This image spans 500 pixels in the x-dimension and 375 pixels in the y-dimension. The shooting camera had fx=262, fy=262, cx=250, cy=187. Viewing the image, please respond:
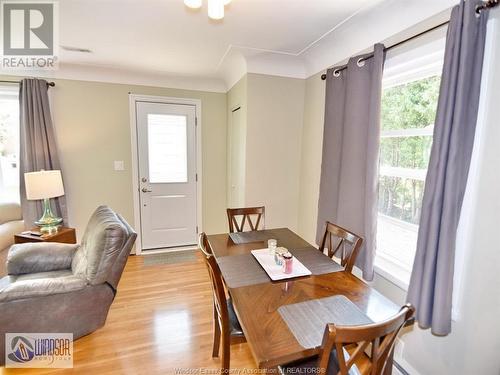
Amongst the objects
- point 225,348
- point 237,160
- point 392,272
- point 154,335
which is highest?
point 237,160

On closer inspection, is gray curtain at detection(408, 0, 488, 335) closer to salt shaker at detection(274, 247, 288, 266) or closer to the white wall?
the white wall

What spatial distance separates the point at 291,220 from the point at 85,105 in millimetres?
2900

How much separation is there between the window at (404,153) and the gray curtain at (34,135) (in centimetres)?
347

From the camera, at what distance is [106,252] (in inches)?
74.5

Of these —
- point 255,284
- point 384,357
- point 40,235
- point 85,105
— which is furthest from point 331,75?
point 40,235

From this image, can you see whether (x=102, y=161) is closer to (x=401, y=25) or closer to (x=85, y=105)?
(x=85, y=105)

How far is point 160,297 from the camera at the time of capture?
2.58 metres

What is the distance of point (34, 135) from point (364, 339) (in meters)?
3.64

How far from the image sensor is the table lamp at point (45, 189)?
2.52m

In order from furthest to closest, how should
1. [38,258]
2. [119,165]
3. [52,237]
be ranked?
[119,165] → [52,237] → [38,258]

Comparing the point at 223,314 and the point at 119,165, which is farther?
the point at 119,165

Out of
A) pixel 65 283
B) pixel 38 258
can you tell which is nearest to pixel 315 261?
pixel 65 283

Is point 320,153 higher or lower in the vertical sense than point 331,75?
lower

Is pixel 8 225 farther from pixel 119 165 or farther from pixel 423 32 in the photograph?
pixel 423 32
